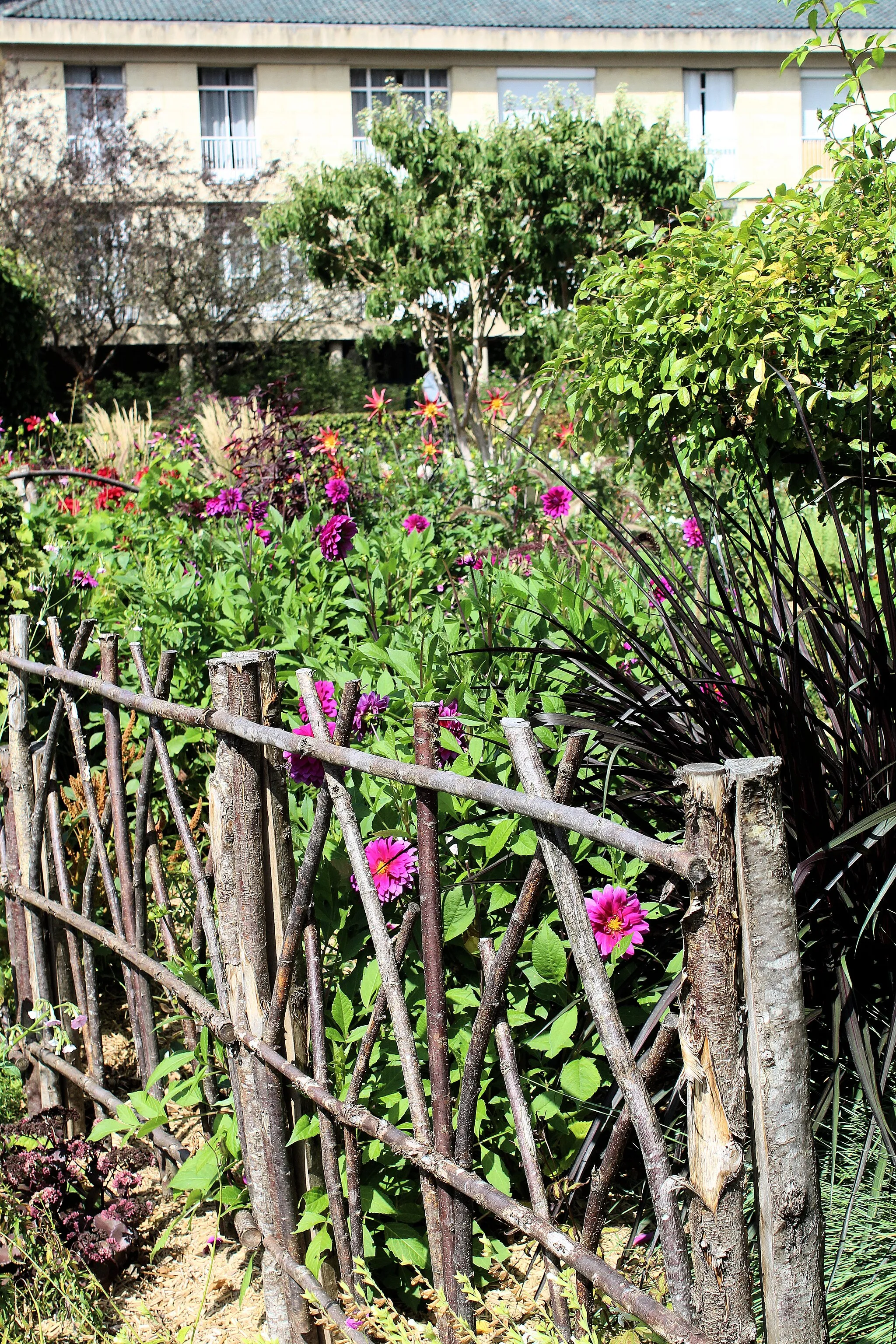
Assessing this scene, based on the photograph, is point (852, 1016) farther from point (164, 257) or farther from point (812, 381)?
point (164, 257)

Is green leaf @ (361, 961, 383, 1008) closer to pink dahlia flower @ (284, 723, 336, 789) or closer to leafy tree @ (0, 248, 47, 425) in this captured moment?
pink dahlia flower @ (284, 723, 336, 789)

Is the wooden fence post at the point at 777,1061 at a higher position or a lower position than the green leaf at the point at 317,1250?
higher

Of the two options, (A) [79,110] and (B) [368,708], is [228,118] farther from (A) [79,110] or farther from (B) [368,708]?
(B) [368,708]

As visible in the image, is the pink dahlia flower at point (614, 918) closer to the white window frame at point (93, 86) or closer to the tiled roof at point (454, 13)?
the white window frame at point (93, 86)

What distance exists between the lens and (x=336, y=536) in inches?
129

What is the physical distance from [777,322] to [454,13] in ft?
72.7

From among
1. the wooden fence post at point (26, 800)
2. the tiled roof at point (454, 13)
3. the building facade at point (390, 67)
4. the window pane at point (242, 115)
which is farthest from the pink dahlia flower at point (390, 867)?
the tiled roof at point (454, 13)

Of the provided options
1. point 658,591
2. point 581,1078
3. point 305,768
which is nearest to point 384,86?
point 658,591

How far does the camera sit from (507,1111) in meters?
1.82

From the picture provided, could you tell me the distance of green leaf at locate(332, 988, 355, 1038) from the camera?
1768mm

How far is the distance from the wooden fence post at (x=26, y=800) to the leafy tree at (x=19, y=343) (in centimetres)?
1220

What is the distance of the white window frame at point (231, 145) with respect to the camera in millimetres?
21000

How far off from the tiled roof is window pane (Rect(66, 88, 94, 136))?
1.34 metres

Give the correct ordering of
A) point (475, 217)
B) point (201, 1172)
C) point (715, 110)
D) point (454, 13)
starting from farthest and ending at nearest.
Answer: point (715, 110) < point (454, 13) < point (475, 217) < point (201, 1172)
